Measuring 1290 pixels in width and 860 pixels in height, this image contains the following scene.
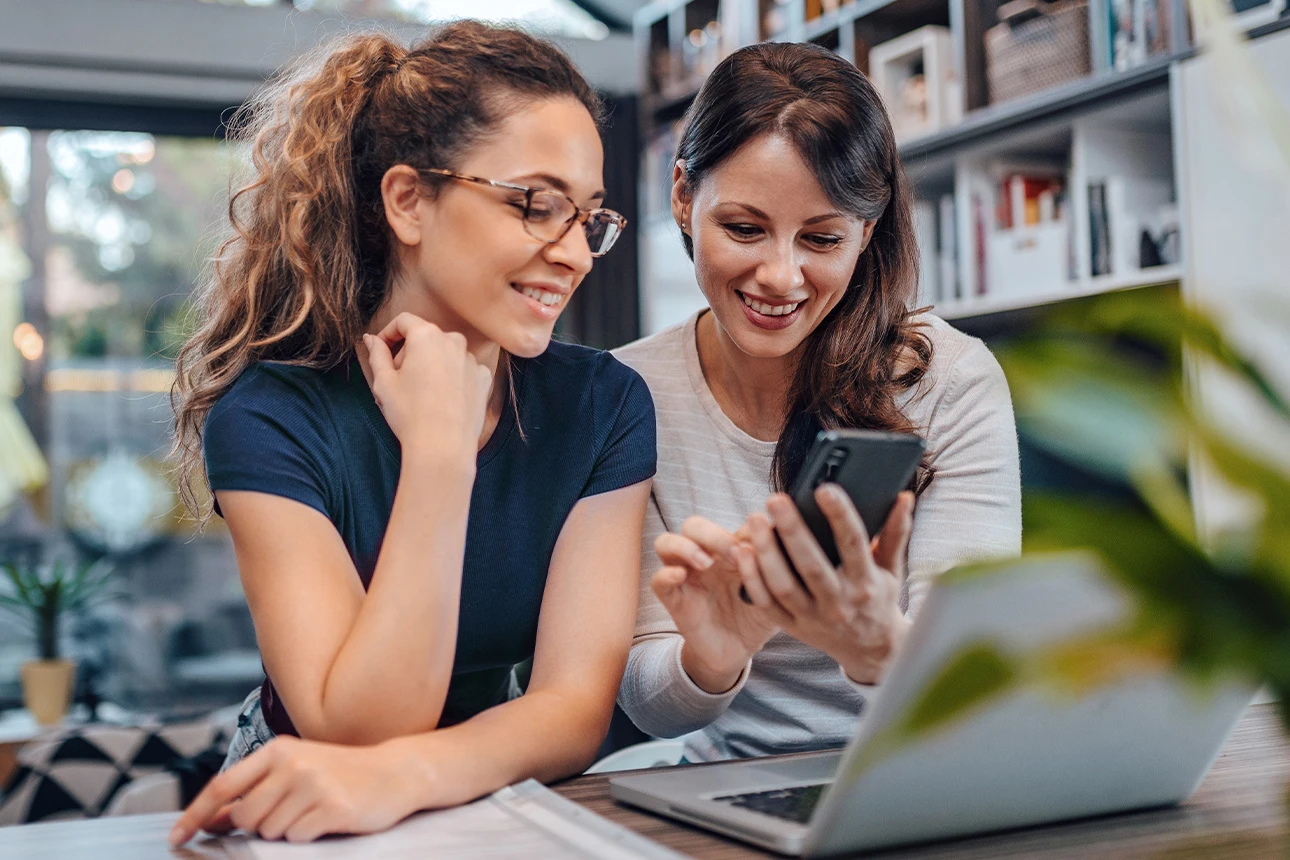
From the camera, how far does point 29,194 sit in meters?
4.24

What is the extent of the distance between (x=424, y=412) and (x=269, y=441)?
14 cm

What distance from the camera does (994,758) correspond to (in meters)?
0.66

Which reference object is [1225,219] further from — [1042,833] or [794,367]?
[1042,833]

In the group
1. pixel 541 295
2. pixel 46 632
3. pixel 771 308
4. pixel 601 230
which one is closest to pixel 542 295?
pixel 541 295

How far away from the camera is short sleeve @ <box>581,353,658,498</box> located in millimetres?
1246

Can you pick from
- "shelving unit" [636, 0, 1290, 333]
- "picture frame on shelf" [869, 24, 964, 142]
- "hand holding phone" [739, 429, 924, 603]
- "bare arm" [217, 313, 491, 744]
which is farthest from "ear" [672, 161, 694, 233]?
"picture frame on shelf" [869, 24, 964, 142]

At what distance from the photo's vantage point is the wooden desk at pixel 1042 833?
0.69m

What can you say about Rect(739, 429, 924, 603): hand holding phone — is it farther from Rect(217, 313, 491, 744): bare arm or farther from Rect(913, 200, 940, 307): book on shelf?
Rect(913, 200, 940, 307): book on shelf

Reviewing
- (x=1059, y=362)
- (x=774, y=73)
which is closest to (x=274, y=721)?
(x=774, y=73)

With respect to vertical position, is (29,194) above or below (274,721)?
above

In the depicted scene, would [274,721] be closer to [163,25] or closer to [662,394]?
[662,394]

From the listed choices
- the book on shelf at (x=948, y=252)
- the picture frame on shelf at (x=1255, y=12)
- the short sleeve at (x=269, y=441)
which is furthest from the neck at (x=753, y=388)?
the book on shelf at (x=948, y=252)

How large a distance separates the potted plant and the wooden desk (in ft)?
10.6

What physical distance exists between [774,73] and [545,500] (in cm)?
57
